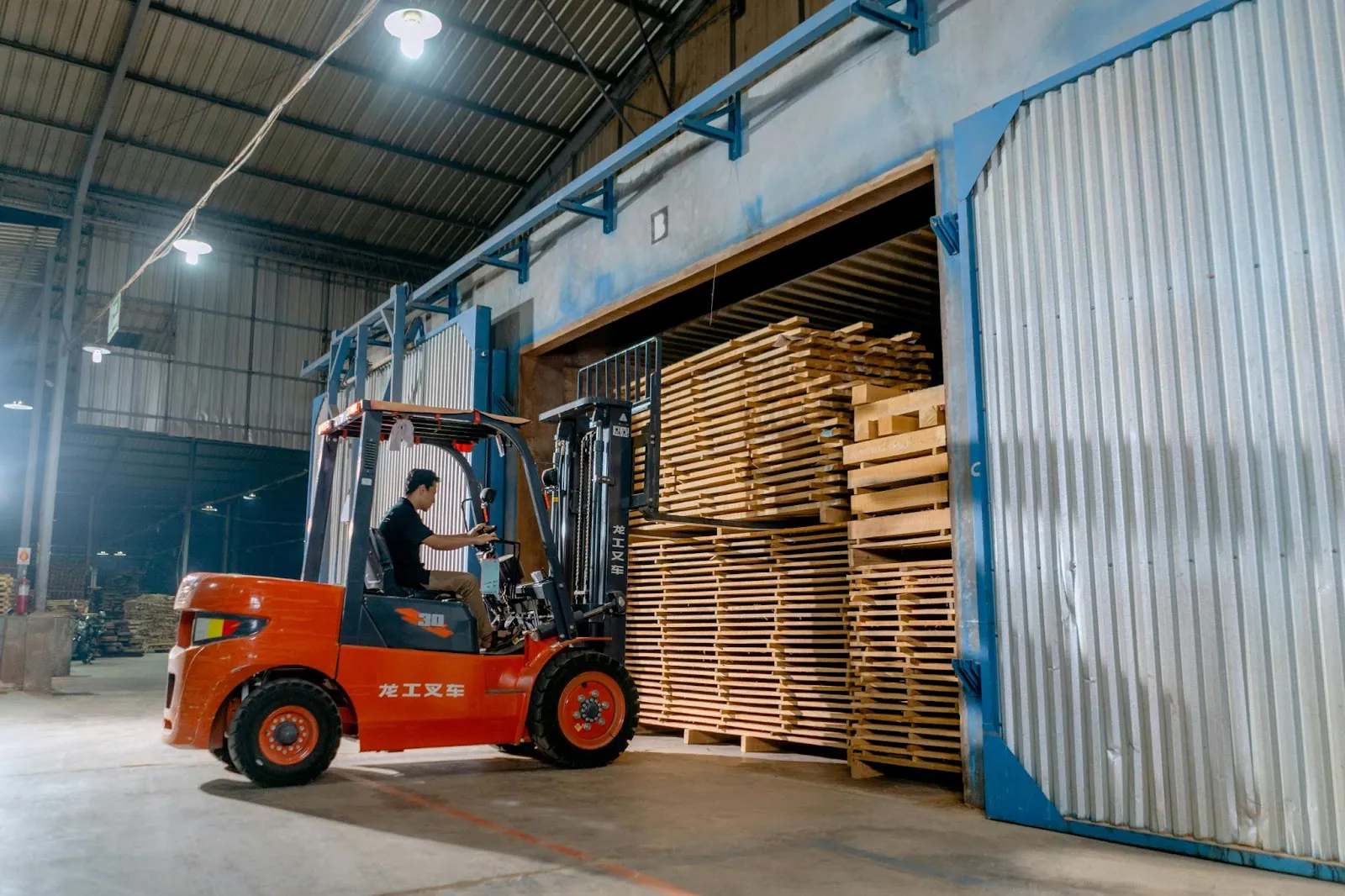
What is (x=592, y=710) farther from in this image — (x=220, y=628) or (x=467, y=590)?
(x=220, y=628)

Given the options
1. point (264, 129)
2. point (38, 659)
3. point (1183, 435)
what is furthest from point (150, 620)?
point (1183, 435)

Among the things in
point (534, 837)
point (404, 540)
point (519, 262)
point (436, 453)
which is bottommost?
point (534, 837)

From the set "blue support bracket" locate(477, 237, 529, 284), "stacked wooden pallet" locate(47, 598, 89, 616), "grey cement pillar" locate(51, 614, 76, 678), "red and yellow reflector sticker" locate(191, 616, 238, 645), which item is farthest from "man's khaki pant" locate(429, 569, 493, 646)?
"stacked wooden pallet" locate(47, 598, 89, 616)

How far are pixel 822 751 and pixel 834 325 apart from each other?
13.7 feet

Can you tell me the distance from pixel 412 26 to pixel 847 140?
3791mm

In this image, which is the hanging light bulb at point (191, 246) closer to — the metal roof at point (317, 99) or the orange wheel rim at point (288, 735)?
the metal roof at point (317, 99)

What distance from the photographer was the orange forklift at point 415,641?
5930mm

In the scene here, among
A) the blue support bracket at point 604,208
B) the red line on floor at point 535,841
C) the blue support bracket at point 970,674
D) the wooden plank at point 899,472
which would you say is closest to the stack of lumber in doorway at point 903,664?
the wooden plank at point 899,472

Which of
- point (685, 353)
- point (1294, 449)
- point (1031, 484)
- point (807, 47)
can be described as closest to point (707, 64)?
point (685, 353)

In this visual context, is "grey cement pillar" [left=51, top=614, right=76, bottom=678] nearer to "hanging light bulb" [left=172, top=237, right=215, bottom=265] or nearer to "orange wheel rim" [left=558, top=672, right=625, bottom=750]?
"hanging light bulb" [left=172, top=237, right=215, bottom=265]

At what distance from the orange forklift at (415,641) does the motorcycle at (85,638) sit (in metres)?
17.2

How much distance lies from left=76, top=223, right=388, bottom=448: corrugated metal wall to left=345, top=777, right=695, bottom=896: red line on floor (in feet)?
49.9

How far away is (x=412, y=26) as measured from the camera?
26.5ft

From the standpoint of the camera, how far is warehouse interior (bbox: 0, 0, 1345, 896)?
13.5ft
